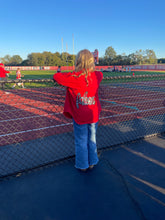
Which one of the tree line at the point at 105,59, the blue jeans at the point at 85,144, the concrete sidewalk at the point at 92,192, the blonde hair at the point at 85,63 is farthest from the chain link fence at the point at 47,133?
the tree line at the point at 105,59

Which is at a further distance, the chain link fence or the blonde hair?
the chain link fence

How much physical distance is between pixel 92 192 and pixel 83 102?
4.08 ft

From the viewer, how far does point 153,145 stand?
3586 millimetres

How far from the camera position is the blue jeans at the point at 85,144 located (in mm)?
2549

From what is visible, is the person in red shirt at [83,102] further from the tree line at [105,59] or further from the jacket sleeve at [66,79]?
the tree line at [105,59]

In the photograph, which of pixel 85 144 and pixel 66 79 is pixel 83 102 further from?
pixel 85 144

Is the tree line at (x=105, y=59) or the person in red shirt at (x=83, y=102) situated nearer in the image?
the person in red shirt at (x=83, y=102)

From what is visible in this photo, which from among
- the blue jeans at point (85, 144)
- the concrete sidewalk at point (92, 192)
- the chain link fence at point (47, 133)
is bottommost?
the concrete sidewalk at point (92, 192)

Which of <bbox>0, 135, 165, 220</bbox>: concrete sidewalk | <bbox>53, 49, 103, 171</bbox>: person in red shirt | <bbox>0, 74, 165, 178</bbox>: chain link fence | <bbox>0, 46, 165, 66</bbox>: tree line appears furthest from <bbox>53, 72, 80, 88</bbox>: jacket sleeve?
<bbox>0, 46, 165, 66</bbox>: tree line

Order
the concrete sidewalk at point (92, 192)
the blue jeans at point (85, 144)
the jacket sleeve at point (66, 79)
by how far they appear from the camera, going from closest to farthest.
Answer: the concrete sidewalk at point (92, 192) < the jacket sleeve at point (66, 79) < the blue jeans at point (85, 144)

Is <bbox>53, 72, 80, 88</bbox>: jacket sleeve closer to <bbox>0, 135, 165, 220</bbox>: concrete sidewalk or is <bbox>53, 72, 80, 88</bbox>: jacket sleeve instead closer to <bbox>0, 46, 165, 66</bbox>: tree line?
Result: <bbox>0, 135, 165, 220</bbox>: concrete sidewalk

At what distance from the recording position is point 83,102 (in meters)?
2.41

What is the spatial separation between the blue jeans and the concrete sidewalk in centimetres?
16

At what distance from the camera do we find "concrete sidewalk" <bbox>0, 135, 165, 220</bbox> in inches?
77.4
